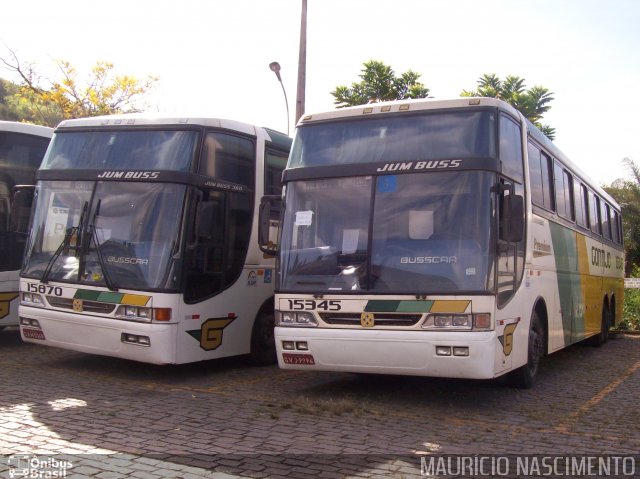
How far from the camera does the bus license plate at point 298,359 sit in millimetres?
8258

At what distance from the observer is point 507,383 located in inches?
375

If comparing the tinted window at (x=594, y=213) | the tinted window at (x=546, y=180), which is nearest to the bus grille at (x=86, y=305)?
the tinted window at (x=546, y=180)

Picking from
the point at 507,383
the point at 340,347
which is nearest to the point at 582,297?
the point at 507,383

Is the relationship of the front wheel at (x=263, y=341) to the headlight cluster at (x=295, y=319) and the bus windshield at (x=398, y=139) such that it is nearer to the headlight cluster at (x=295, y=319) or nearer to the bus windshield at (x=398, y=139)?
the headlight cluster at (x=295, y=319)

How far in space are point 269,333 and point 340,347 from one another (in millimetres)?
3253

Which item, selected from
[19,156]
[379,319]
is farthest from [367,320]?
[19,156]

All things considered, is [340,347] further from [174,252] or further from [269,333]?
[269,333]

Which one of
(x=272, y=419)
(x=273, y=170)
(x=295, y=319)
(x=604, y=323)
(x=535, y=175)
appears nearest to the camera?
(x=272, y=419)

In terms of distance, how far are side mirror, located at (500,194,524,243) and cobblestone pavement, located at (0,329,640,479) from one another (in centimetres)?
191

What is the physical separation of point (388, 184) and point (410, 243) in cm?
74

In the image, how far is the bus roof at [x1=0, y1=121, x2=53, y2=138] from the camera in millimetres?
12062

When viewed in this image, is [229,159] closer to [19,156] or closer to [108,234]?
[108,234]

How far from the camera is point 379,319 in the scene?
7930 mm

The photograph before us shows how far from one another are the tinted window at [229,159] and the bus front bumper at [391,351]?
8.56 feet
